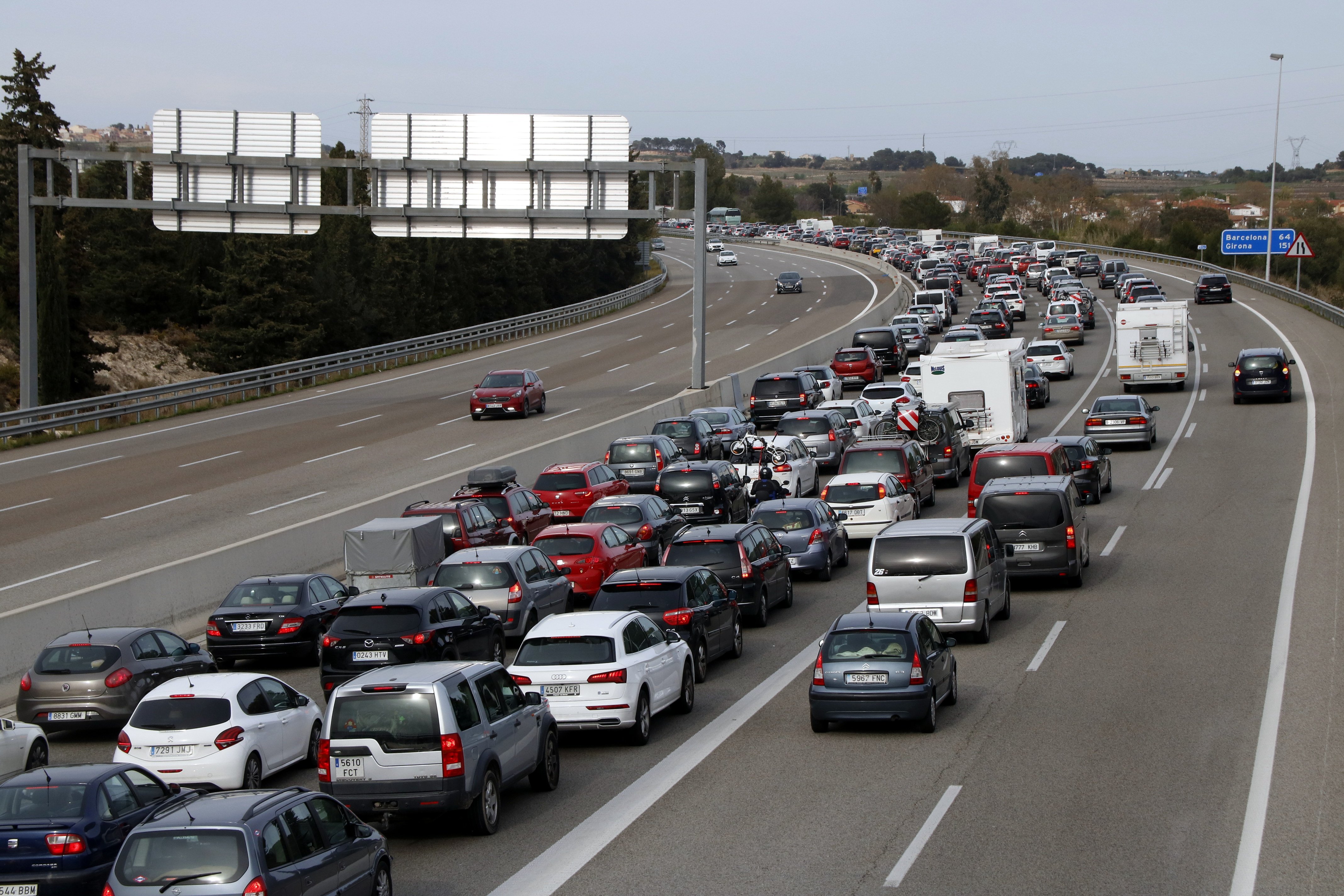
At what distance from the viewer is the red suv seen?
51.9 metres

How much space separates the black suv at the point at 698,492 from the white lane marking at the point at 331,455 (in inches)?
431

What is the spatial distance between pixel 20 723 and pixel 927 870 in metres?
9.27

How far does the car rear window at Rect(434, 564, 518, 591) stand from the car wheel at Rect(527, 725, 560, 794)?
21.8 feet

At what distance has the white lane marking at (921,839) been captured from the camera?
10812 mm

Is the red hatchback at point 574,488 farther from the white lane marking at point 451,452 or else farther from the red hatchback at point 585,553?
the white lane marking at point 451,452

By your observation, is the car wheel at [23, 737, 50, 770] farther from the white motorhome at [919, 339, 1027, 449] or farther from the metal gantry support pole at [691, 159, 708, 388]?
the metal gantry support pole at [691, 159, 708, 388]

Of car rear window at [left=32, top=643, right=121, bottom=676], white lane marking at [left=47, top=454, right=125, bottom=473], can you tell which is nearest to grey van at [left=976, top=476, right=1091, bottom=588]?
car rear window at [left=32, top=643, right=121, bottom=676]

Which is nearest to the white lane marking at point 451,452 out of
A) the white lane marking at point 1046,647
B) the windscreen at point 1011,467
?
the windscreen at point 1011,467

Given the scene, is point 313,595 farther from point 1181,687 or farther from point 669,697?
point 1181,687

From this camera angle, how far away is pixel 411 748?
12.0 m

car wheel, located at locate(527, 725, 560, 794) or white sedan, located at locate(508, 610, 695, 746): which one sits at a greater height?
white sedan, located at locate(508, 610, 695, 746)

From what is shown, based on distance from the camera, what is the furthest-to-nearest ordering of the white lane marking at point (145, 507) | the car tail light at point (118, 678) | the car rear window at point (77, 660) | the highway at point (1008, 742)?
the white lane marking at point (145, 507) → the car rear window at point (77, 660) → the car tail light at point (118, 678) → the highway at point (1008, 742)

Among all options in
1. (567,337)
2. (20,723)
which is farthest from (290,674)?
(567,337)

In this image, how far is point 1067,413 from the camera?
143 feet
